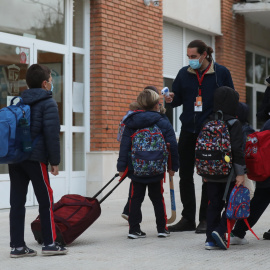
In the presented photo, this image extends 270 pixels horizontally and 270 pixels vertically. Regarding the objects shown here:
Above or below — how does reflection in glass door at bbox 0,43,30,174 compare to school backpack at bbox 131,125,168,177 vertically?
above

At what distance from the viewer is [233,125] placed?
621 cm

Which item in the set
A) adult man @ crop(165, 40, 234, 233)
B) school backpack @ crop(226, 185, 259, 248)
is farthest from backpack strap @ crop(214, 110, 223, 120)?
adult man @ crop(165, 40, 234, 233)

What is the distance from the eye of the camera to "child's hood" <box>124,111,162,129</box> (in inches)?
272

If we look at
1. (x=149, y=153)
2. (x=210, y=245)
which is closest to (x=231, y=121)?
(x=149, y=153)

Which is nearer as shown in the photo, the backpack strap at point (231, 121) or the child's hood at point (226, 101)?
the backpack strap at point (231, 121)

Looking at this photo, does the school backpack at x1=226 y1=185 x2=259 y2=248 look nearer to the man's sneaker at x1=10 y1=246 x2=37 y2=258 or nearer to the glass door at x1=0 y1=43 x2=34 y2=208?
the man's sneaker at x1=10 y1=246 x2=37 y2=258

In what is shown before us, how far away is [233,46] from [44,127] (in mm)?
10949

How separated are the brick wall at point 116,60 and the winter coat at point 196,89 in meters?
3.72

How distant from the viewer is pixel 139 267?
546 cm

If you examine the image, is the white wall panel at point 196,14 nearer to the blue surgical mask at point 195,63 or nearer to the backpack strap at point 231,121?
the blue surgical mask at point 195,63

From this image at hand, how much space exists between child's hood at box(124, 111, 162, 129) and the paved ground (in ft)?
3.90

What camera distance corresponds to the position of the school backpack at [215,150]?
241 inches

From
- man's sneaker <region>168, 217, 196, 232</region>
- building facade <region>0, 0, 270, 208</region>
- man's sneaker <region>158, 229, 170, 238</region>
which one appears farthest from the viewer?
building facade <region>0, 0, 270, 208</region>

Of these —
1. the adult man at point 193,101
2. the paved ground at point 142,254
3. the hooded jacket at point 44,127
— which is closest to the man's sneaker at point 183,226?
the adult man at point 193,101
